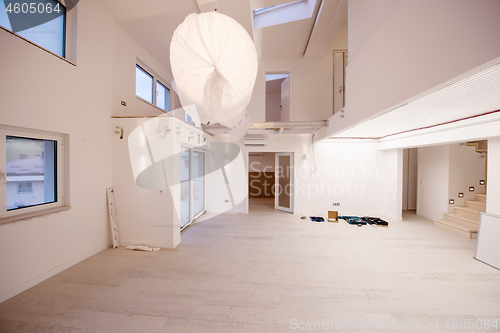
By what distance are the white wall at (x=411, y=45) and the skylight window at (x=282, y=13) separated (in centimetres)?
131

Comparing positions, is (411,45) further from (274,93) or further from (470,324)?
(274,93)

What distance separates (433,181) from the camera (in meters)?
5.00

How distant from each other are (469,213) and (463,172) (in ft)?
A: 3.37

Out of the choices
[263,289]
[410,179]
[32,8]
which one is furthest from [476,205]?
[32,8]

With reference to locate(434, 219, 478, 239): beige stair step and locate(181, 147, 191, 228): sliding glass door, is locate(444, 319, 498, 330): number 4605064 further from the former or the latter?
locate(181, 147, 191, 228): sliding glass door

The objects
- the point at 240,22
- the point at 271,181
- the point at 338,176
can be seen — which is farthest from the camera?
the point at 271,181

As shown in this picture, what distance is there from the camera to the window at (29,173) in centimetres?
196

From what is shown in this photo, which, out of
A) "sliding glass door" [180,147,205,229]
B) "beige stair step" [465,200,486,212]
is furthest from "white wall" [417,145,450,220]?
"sliding glass door" [180,147,205,229]

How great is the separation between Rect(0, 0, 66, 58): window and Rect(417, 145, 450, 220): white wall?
7.81 m

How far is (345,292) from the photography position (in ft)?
6.90

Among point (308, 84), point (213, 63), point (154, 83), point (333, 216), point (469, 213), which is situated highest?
point (308, 84)

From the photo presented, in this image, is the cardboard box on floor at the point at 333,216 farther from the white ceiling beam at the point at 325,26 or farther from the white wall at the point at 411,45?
the white ceiling beam at the point at 325,26

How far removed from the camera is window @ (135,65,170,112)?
3830mm

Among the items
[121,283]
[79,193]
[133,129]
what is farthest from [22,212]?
[133,129]
